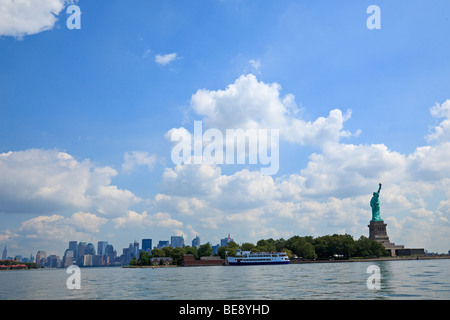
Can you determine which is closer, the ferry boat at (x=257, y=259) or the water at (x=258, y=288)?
the water at (x=258, y=288)

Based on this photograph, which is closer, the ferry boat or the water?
the water

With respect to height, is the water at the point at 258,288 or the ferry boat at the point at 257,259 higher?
the water at the point at 258,288

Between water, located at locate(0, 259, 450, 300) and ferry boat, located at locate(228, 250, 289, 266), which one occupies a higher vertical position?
water, located at locate(0, 259, 450, 300)

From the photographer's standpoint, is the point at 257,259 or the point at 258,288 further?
the point at 257,259

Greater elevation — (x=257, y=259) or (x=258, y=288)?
(x=258, y=288)
